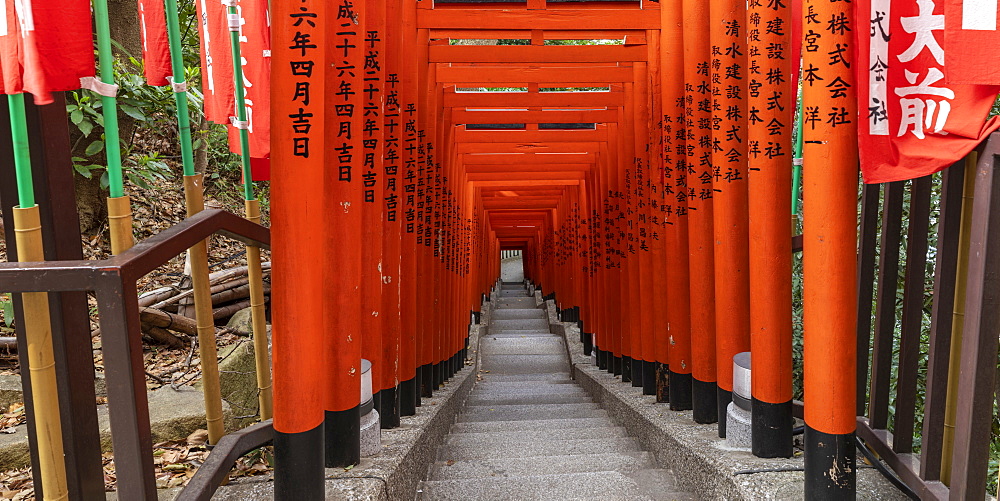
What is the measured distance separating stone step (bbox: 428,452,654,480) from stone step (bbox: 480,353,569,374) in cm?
870

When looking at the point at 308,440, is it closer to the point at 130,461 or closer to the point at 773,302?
the point at 130,461

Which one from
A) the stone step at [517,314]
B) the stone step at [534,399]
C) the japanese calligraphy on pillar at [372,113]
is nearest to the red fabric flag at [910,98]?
the japanese calligraphy on pillar at [372,113]

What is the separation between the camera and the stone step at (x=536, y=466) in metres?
4.48

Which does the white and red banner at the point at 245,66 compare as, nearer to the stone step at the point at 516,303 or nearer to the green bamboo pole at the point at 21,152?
the green bamboo pole at the point at 21,152

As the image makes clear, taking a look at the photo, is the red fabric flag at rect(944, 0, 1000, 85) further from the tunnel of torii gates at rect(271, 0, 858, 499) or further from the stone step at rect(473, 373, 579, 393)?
the stone step at rect(473, 373, 579, 393)

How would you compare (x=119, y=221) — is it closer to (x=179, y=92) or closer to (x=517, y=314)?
(x=179, y=92)

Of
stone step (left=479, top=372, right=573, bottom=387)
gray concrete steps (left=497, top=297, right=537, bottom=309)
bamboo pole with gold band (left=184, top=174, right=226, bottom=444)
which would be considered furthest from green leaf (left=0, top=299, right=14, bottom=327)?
gray concrete steps (left=497, top=297, right=537, bottom=309)

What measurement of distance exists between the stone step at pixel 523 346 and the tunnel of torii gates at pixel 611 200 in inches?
215

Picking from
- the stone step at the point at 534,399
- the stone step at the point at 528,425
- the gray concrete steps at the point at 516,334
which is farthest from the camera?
the gray concrete steps at the point at 516,334

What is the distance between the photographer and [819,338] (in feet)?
9.55

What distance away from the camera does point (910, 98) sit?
8.13 feet

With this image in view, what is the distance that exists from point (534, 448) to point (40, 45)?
4248mm

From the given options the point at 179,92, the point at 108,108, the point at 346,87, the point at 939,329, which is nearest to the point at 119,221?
the point at 108,108

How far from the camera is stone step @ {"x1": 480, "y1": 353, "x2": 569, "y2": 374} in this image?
13913 millimetres
